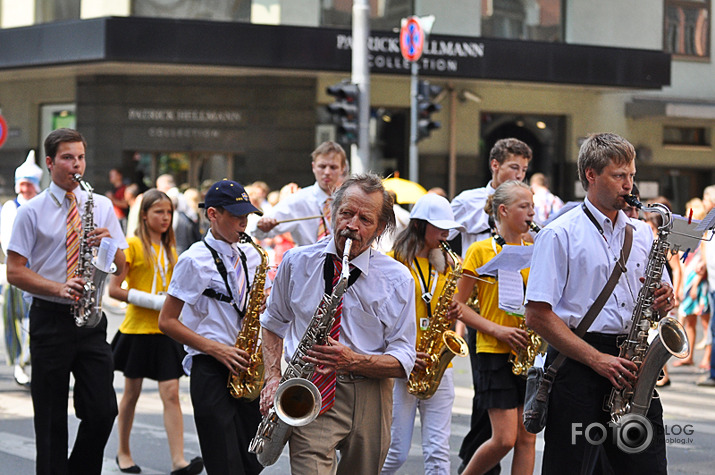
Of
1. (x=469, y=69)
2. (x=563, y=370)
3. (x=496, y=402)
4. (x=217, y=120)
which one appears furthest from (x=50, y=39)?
(x=563, y=370)

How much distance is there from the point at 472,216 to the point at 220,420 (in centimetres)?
301

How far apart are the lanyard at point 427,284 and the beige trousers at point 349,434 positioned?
177 cm

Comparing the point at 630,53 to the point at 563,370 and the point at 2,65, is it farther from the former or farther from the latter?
the point at 563,370

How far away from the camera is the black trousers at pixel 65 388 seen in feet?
21.1

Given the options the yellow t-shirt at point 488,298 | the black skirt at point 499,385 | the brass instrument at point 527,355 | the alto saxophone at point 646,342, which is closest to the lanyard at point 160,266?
the yellow t-shirt at point 488,298

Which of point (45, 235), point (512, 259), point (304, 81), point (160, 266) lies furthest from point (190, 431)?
point (304, 81)

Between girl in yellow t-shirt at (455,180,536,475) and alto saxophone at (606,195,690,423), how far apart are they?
1.82 m

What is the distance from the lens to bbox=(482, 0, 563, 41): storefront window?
993 inches

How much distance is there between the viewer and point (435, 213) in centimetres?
667

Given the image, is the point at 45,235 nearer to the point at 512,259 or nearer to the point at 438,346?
the point at 438,346

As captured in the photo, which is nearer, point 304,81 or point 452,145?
point 304,81

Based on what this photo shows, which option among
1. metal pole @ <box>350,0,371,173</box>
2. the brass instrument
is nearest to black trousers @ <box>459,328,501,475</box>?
the brass instrument

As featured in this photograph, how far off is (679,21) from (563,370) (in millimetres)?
24360

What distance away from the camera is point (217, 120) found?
2398cm
